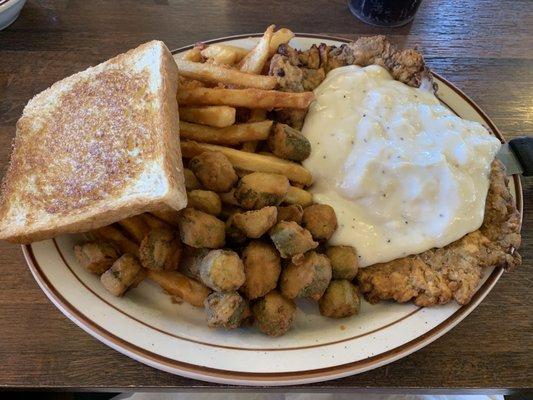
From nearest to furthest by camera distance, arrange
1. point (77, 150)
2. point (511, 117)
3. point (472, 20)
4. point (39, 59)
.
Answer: point (77, 150), point (511, 117), point (39, 59), point (472, 20)

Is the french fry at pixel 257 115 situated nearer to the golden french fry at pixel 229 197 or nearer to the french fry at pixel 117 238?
the golden french fry at pixel 229 197

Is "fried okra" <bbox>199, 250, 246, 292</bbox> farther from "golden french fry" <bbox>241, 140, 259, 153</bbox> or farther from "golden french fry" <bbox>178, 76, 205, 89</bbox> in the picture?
"golden french fry" <bbox>178, 76, 205, 89</bbox>

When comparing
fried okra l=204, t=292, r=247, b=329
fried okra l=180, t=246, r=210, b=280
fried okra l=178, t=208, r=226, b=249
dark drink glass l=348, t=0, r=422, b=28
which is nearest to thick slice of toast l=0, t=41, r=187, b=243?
fried okra l=178, t=208, r=226, b=249

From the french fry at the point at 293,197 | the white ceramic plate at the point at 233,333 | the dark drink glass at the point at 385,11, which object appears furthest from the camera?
the dark drink glass at the point at 385,11

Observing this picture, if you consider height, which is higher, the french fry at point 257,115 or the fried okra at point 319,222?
the french fry at point 257,115

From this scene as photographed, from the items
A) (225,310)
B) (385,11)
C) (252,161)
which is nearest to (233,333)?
(225,310)

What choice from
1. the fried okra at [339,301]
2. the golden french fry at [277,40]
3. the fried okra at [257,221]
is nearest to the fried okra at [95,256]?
the fried okra at [257,221]

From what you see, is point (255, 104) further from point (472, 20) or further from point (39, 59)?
point (472, 20)

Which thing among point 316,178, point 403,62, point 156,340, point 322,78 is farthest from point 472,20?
point 156,340
